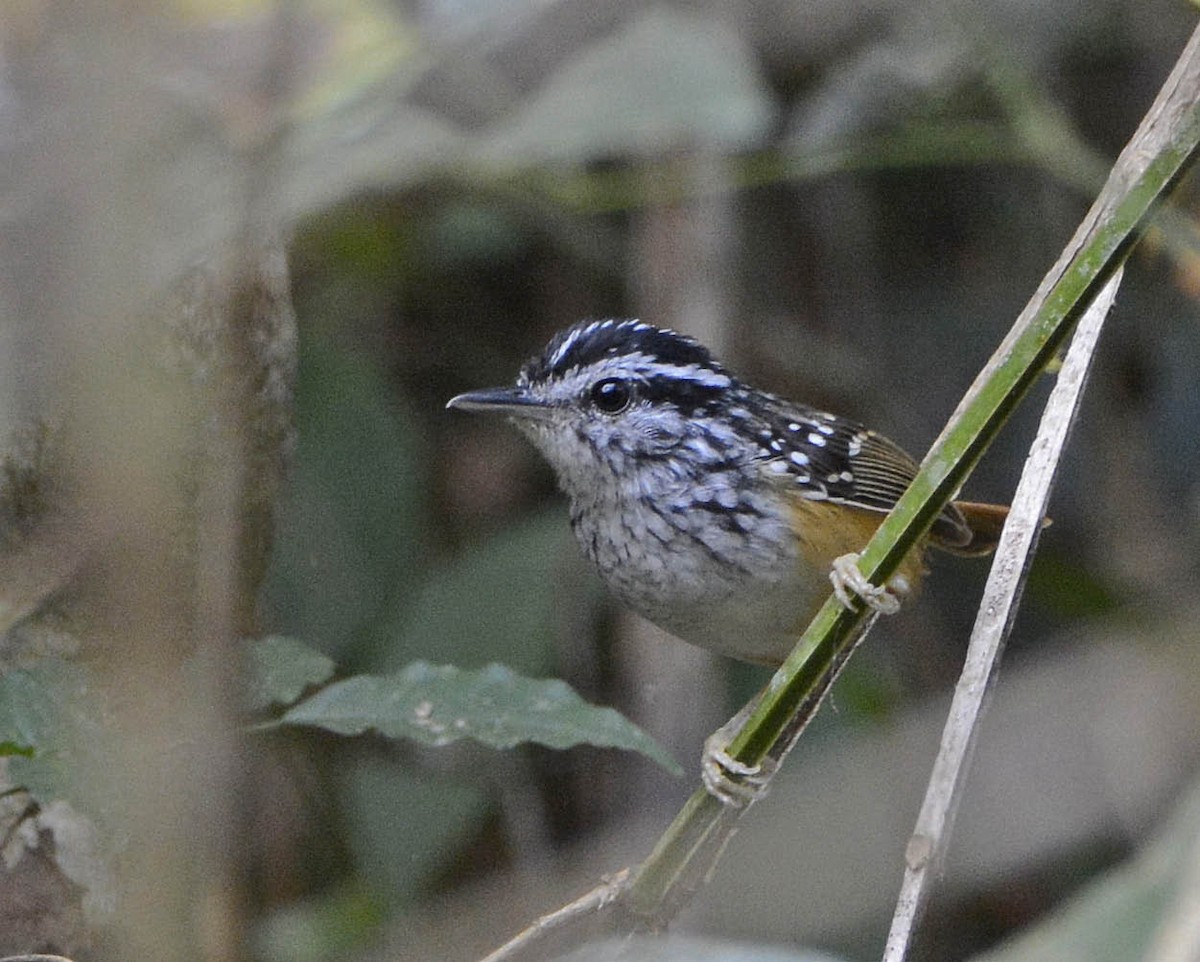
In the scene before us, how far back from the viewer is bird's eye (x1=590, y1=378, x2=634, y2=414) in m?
3.46

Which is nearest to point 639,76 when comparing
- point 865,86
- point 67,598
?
point 865,86

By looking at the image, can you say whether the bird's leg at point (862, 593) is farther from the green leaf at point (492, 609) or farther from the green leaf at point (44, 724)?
the green leaf at point (492, 609)

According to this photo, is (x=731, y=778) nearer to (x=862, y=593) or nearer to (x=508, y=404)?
(x=862, y=593)

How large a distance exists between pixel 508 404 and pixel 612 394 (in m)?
0.23

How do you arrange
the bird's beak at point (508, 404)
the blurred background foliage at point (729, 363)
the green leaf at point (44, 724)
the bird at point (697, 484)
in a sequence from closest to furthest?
the green leaf at point (44, 724)
the bird at point (697, 484)
the bird's beak at point (508, 404)
the blurred background foliage at point (729, 363)

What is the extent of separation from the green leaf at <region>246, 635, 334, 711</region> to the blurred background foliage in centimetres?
158

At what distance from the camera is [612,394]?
136 inches

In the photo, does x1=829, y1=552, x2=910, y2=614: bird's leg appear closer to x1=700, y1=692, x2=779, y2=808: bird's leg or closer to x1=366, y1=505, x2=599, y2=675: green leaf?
x1=700, y1=692, x2=779, y2=808: bird's leg

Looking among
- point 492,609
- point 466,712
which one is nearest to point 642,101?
point 492,609

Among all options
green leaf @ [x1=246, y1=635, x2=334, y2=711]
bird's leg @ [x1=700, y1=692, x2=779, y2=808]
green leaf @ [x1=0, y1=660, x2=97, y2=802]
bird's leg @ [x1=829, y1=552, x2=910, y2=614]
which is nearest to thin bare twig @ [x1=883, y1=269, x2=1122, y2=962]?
bird's leg @ [x1=829, y1=552, x2=910, y2=614]

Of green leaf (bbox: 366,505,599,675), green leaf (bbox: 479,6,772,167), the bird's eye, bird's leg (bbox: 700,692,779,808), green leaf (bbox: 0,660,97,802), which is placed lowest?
bird's leg (bbox: 700,692,779,808)

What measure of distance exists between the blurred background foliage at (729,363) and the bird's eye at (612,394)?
77 cm

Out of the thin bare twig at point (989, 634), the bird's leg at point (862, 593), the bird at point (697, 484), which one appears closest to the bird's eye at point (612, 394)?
the bird at point (697, 484)

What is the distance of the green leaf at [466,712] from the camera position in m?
2.20
